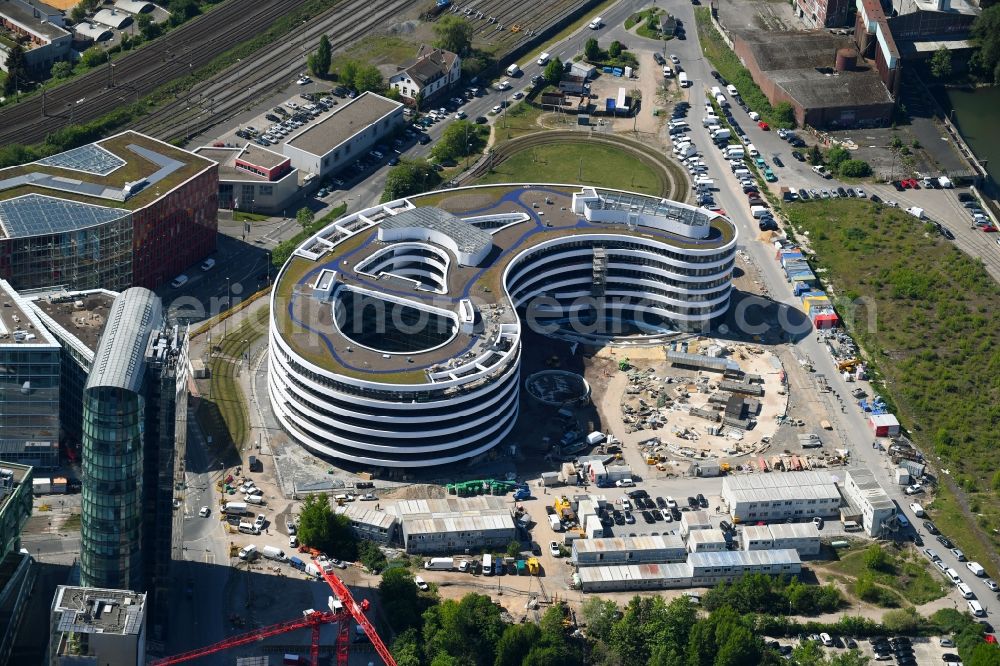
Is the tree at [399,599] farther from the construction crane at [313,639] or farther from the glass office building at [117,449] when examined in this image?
the glass office building at [117,449]

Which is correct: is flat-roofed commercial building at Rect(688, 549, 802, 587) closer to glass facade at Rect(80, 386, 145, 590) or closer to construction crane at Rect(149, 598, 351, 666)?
construction crane at Rect(149, 598, 351, 666)

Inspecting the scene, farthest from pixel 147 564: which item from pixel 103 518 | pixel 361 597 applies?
pixel 361 597

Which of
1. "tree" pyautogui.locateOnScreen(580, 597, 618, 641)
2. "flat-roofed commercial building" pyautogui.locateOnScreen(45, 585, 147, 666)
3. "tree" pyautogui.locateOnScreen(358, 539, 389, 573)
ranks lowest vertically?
"tree" pyautogui.locateOnScreen(358, 539, 389, 573)

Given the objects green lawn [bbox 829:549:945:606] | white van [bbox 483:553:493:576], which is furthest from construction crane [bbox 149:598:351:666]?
green lawn [bbox 829:549:945:606]

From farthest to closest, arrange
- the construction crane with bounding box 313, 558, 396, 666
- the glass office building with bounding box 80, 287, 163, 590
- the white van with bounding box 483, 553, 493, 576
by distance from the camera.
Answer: the white van with bounding box 483, 553, 493, 576
the construction crane with bounding box 313, 558, 396, 666
the glass office building with bounding box 80, 287, 163, 590

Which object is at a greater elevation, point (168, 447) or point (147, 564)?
point (168, 447)

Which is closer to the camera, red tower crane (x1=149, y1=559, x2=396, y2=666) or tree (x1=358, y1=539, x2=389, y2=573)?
red tower crane (x1=149, y1=559, x2=396, y2=666)

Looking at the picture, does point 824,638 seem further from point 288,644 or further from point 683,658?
point 288,644
